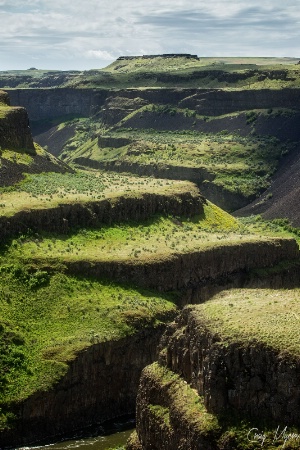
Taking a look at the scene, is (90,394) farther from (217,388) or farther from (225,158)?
(225,158)

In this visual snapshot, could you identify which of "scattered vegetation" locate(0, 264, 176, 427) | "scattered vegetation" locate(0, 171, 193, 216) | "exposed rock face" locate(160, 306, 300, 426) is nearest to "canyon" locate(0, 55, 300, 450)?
"exposed rock face" locate(160, 306, 300, 426)

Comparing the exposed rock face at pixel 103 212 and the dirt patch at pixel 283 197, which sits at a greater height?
the exposed rock face at pixel 103 212

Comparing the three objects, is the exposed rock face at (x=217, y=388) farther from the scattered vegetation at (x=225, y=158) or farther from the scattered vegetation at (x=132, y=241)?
the scattered vegetation at (x=225, y=158)

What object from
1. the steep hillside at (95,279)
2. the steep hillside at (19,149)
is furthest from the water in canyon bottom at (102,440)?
the steep hillside at (19,149)

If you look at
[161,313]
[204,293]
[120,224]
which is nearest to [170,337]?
[161,313]

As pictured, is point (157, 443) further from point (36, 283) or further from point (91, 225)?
point (91, 225)

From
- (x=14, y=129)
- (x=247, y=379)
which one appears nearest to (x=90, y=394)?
(x=247, y=379)

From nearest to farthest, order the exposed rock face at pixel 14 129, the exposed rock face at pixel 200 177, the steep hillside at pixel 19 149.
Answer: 1. the steep hillside at pixel 19 149
2. the exposed rock face at pixel 14 129
3. the exposed rock face at pixel 200 177

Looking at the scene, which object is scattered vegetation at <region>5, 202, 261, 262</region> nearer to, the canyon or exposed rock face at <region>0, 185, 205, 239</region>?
the canyon
